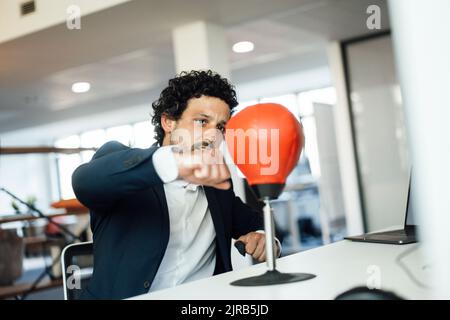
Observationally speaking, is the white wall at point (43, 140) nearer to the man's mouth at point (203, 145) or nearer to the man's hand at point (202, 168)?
the man's mouth at point (203, 145)

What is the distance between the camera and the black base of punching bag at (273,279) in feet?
3.74

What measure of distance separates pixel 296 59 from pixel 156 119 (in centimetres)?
624

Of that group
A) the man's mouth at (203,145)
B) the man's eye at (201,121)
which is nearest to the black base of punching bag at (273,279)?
the man's mouth at (203,145)

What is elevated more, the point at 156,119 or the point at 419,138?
the point at 156,119

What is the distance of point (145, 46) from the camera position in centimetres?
541

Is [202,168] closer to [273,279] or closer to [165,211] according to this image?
[273,279]

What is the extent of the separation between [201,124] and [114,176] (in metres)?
0.64

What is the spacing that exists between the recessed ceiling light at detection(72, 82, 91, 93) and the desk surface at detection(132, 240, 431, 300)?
7.44 meters

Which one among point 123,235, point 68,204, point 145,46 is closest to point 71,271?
point 123,235

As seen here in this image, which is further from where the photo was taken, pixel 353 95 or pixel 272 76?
pixel 272 76

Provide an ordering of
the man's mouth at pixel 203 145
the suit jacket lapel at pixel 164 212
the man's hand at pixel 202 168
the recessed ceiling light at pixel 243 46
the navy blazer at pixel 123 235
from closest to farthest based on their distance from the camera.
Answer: the man's hand at pixel 202 168, the navy blazer at pixel 123 235, the suit jacket lapel at pixel 164 212, the man's mouth at pixel 203 145, the recessed ceiling light at pixel 243 46

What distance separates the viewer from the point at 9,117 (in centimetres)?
1101

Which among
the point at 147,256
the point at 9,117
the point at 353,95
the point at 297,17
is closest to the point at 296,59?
the point at 353,95

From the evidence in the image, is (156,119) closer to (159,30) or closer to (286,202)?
(159,30)
